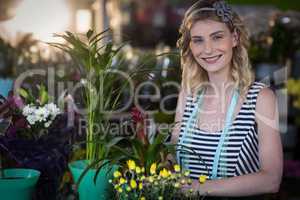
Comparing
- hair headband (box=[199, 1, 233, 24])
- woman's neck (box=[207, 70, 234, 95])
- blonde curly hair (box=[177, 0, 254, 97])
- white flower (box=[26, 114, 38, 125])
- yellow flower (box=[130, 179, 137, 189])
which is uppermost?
hair headband (box=[199, 1, 233, 24])

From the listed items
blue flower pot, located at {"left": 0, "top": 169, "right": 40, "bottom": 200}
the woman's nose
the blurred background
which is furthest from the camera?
the blurred background

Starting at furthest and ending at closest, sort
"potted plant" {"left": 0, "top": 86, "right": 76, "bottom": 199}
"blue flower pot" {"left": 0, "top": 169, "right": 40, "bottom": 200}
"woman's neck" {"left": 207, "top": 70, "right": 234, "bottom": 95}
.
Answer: "woman's neck" {"left": 207, "top": 70, "right": 234, "bottom": 95}
"potted plant" {"left": 0, "top": 86, "right": 76, "bottom": 199}
"blue flower pot" {"left": 0, "top": 169, "right": 40, "bottom": 200}

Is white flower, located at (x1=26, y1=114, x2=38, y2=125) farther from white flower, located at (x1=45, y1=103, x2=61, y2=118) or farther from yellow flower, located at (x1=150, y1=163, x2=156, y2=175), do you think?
yellow flower, located at (x1=150, y1=163, x2=156, y2=175)

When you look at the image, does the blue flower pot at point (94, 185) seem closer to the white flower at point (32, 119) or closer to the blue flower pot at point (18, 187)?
the blue flower pot at point (18, 187)

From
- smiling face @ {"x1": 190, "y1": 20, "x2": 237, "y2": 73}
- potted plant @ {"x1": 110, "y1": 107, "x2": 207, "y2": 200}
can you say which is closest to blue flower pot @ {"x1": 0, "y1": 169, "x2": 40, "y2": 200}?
potted plant @ {"x1": 110, "y1": 107, "x2": 207, "y2": 200}

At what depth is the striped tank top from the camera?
206cm

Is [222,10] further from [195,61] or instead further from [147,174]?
[147,174]

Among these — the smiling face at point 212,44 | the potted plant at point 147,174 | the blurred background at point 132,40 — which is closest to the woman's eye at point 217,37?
the smiling face at point 212,44

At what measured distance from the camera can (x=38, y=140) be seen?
1868 millimetres

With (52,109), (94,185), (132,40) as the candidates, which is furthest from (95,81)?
(132,40)

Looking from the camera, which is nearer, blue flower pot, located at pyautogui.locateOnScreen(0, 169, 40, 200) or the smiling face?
blue flower pot, located at pyautogui.locateOnScreen(0, 169, 40, 200)

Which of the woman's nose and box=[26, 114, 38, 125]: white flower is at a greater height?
the woman's nose

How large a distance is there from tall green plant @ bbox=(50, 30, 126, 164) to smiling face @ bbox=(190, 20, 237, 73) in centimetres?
44

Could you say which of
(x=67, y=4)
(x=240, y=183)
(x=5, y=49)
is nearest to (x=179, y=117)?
(x=240, y=183)
